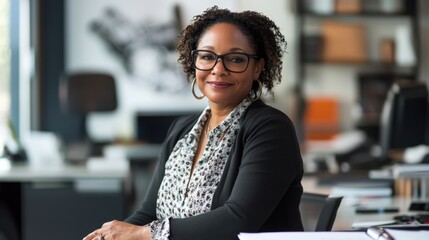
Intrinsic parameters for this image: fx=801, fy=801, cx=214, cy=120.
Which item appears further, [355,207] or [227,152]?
[355,207]

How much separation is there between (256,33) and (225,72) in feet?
0.48

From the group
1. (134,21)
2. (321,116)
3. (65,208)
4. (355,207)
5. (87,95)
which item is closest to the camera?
(355,207)

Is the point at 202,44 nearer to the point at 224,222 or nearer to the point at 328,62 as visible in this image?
the point at 224,222

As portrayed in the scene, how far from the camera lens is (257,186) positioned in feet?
6.49

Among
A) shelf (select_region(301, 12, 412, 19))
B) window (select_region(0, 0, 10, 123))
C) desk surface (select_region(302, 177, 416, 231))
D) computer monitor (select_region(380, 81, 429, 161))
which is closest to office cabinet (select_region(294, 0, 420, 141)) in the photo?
shelf (select_region(301, 12, 412, 19))

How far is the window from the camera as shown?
687cm

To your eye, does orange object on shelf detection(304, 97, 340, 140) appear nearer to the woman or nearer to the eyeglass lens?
the woman

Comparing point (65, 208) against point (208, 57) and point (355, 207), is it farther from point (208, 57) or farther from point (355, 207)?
point (208, 57)

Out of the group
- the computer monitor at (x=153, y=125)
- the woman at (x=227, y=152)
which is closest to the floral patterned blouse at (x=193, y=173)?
the woman at (x=227, y=152)

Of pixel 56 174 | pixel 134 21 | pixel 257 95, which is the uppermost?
pixel 134 21

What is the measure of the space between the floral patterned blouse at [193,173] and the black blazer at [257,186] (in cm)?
3

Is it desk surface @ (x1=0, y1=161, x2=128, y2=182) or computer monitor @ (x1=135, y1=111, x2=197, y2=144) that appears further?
computer monitor @ (x1=135, y1=111, x2=197, y2=144)

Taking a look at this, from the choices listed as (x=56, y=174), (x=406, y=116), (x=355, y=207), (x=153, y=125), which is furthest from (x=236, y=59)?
(x=153, y=125)

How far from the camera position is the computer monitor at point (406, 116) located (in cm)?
396
